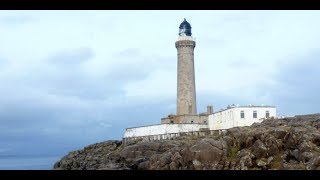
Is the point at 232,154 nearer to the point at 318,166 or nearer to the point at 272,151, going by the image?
the point at 272,151

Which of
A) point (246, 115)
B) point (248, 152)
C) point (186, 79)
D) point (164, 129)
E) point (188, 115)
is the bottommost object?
point (248, 152)

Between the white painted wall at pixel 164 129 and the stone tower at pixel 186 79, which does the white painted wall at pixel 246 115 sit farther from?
the stone tower at pixel 186 79

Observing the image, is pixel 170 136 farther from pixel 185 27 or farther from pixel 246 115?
pixel 185 27

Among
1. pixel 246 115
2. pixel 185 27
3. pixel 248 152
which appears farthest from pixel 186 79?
pixel 248 152

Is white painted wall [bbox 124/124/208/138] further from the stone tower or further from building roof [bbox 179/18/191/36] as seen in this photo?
building roof [bbox 179/18/191/36]

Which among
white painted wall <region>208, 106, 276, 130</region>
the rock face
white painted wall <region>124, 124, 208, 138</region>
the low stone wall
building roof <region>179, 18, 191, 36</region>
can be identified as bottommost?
the rock face

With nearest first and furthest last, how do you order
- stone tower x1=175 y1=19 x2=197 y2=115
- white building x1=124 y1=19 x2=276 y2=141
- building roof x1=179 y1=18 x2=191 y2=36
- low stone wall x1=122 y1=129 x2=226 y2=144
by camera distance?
low stone wall x1=122 y1=129 x2=226 y2=144
white building x1=124 y1=19 x2=276 y2=141
stone tower x1=175 y1=19 x2=197 y2=115
building roof x1=179 y1=18 x2=191 y2=36

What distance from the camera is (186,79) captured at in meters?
77.9

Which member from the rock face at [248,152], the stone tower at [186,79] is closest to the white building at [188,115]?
the stone tower at [186,79]

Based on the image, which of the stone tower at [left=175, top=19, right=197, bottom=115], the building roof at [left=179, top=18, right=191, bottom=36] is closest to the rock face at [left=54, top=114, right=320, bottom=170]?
the stone tower at [left=175, top=19, right=197, bottom=115]

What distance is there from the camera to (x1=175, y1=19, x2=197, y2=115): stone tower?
252ft
